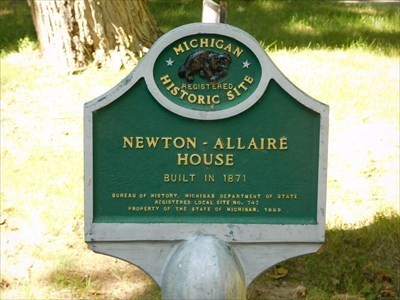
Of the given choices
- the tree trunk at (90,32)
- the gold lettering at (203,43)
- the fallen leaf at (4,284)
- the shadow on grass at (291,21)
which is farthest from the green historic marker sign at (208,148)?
the shadow on grass at (291,21)

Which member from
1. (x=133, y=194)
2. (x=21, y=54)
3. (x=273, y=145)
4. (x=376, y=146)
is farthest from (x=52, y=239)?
(x=21, y=54)

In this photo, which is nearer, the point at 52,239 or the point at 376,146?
the point at 52,239

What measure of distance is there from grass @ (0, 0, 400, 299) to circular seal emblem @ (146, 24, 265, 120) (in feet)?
4.62

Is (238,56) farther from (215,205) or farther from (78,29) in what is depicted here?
(78,29)

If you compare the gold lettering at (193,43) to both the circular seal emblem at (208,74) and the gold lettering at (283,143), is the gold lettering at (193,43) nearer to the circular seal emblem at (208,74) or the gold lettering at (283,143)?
the circular seal emblem at (208,74)

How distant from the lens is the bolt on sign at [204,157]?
3320 mm

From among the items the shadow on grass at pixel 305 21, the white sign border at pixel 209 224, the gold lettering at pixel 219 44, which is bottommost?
the white sign border at pixel 209 224

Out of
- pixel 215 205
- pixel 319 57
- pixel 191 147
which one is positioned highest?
pixel 319 57

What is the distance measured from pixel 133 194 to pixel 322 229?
82cm

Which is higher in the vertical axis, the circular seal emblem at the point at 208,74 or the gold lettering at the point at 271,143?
the circular seal emblem at the point at 208,74

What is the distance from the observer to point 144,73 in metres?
3.30

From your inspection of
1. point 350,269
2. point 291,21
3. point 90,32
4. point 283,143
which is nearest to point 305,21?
point 291,21

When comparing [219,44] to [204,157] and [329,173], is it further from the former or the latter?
[329,173]

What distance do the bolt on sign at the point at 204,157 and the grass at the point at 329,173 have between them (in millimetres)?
1010
